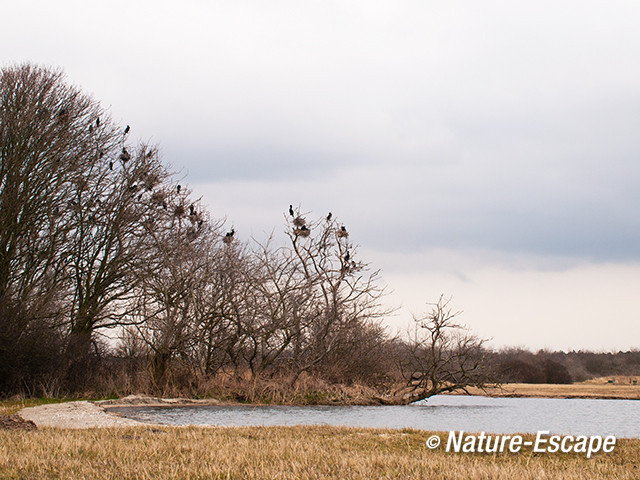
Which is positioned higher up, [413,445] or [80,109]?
[80,109]

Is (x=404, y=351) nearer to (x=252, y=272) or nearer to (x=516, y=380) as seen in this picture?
(x=252, y=272)

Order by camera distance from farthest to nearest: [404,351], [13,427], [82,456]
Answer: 1. [404,351]
2. [13,427]
3. [82,456]

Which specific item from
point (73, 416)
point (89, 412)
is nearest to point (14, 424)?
point (73, 416)

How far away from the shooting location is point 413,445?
9922 millimetres

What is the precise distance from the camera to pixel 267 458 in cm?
808

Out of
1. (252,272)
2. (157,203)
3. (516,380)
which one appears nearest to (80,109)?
(157,203)

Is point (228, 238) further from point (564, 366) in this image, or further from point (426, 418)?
point (564, 366)

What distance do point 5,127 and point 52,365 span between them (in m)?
9.02

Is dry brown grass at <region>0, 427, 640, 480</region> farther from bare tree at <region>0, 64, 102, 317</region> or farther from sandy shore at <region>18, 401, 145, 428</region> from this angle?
bare tree at <region>0, 64, 102, 317</region>

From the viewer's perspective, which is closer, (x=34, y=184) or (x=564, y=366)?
(x=34, y=184)
